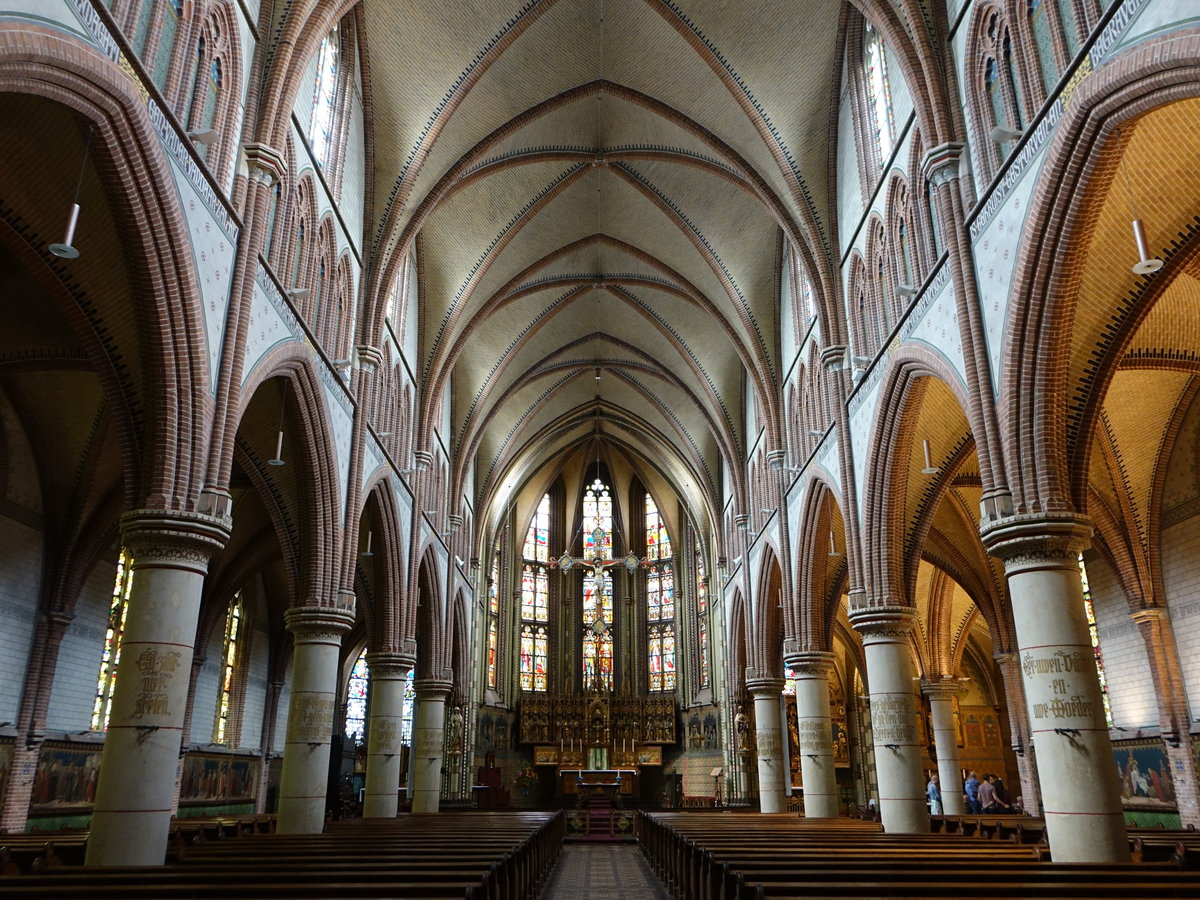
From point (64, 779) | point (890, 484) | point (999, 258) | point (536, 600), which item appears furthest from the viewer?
point (536, 600)

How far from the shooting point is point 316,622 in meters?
17.2

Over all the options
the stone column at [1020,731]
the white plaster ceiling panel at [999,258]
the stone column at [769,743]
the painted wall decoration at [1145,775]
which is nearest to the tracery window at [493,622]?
the stone column at [769,743]

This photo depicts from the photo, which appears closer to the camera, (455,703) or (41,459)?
(41,459)

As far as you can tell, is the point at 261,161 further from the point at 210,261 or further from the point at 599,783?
the point at 599,783

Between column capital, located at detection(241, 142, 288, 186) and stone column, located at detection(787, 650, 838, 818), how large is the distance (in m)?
15.8

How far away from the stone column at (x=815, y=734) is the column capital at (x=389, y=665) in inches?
361

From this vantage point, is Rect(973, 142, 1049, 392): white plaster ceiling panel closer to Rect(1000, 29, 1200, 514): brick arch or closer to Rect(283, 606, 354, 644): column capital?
Rect(1000, 29, 1200, 514): brick arch

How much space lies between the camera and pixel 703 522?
132 feet

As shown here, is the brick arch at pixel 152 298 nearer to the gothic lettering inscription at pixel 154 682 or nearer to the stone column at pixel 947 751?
the gothic lettering inscription at pixel 154 682

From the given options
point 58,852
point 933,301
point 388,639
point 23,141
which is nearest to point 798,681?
point 388,639

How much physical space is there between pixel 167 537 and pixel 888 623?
38.5 feet

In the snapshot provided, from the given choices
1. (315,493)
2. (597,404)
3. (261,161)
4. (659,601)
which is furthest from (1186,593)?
(659,601)

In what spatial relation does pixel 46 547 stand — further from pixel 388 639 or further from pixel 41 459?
pixel 388 639

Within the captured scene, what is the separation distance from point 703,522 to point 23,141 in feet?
106
